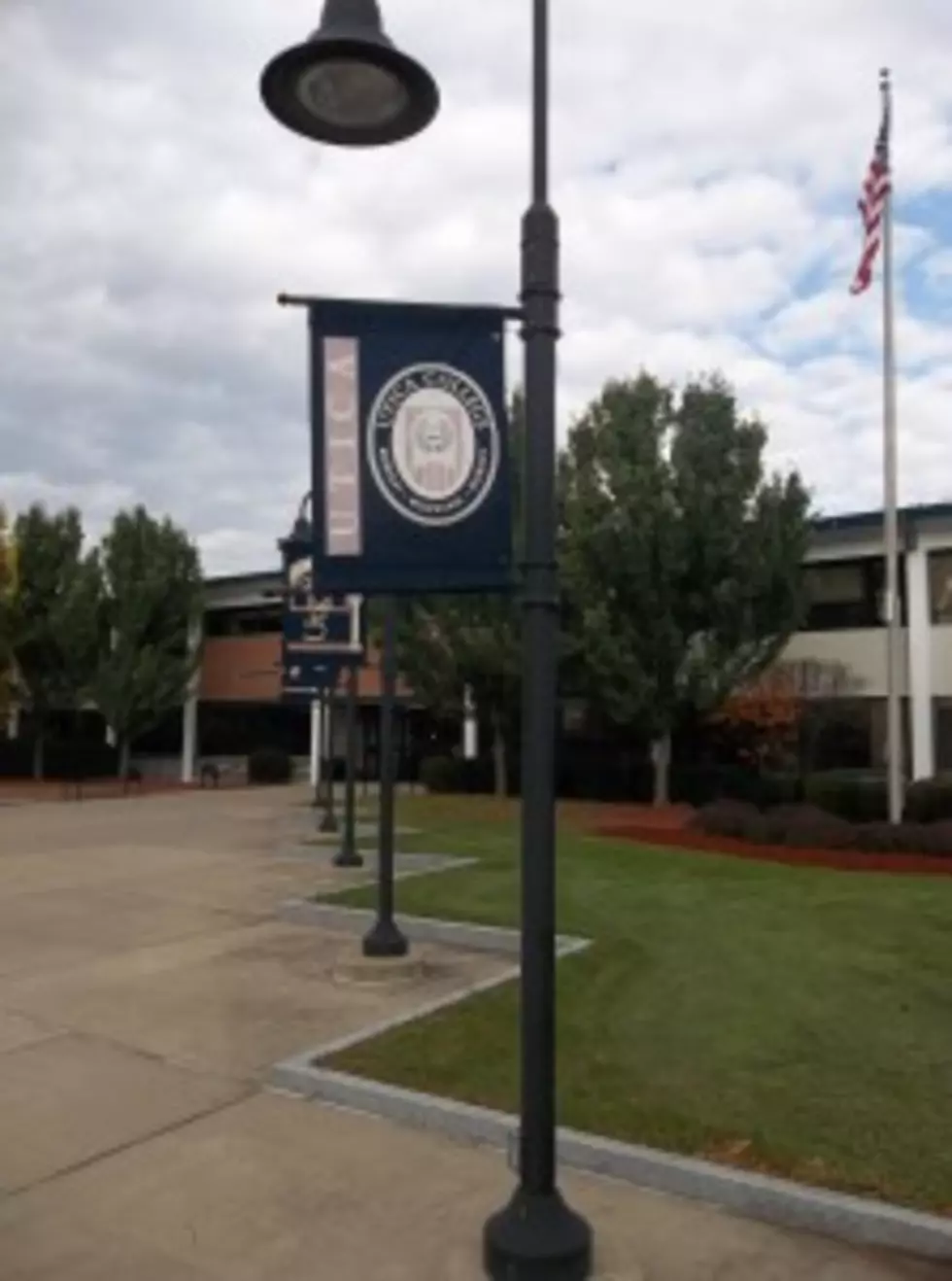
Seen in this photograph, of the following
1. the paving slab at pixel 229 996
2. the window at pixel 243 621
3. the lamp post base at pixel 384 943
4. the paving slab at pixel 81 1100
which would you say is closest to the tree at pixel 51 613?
the window at pixel 243 621

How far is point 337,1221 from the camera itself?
4.86 m

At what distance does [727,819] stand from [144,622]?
874 inches

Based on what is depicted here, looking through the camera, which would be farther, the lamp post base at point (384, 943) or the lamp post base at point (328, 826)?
the lamp post base at point (328, 826)

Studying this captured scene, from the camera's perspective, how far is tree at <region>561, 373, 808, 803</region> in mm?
23844

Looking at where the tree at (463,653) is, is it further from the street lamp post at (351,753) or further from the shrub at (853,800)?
the street lamp post at (351,753)

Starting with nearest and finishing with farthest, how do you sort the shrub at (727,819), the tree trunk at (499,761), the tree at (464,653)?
the shrub at (727,819), the tree at (464,653), the tree trunk at (499,761)

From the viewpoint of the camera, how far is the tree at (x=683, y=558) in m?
23.8

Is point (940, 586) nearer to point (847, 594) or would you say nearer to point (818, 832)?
point (847, 594)

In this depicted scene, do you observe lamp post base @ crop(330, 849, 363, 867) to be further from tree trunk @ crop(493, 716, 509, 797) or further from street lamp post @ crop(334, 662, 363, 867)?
tree trunk @ crop(493, 716, 509, 797)

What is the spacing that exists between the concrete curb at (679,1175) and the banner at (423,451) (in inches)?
100

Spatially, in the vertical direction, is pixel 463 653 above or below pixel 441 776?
above

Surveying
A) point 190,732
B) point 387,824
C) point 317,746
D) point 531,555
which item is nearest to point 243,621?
point 190,732

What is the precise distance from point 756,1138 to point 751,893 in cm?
715

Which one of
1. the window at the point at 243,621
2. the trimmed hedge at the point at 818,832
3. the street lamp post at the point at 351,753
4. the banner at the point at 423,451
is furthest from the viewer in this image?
the window at the point at 243,621
